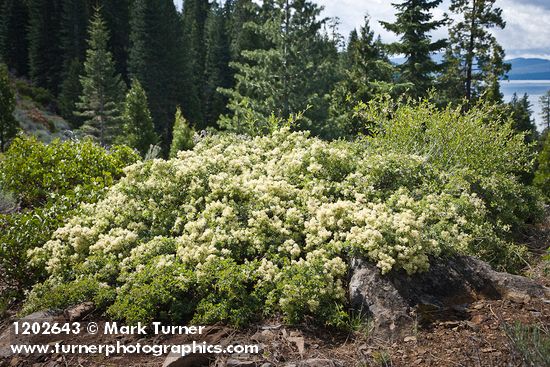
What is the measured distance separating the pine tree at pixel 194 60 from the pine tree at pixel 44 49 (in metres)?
14.0

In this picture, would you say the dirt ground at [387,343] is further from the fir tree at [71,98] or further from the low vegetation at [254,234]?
the fir tree at [71,98]

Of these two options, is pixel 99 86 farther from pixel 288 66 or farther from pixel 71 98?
pixel 288 66

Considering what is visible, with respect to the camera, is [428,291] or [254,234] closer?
[428,291]

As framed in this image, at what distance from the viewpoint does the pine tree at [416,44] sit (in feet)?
71.2

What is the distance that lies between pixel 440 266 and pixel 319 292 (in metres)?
1.50

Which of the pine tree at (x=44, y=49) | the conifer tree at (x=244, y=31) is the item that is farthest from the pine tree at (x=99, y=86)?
the pine tree at (x=44, y=49)

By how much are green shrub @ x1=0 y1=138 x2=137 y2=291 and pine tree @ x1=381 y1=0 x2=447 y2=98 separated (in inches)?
695

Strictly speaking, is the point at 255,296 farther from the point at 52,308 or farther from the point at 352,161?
the point at 352,161

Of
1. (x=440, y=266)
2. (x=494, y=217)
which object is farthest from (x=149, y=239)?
(x=494, y=217)

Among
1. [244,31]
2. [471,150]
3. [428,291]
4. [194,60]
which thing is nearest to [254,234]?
[428,291]

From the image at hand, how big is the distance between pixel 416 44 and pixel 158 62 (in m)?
25.8

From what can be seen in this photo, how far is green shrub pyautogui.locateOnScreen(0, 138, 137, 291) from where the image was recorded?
18.2ft

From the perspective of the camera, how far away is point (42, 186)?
283 inches

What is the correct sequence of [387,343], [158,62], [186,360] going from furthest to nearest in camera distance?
[158,62] < [387,343] < [186,360]
